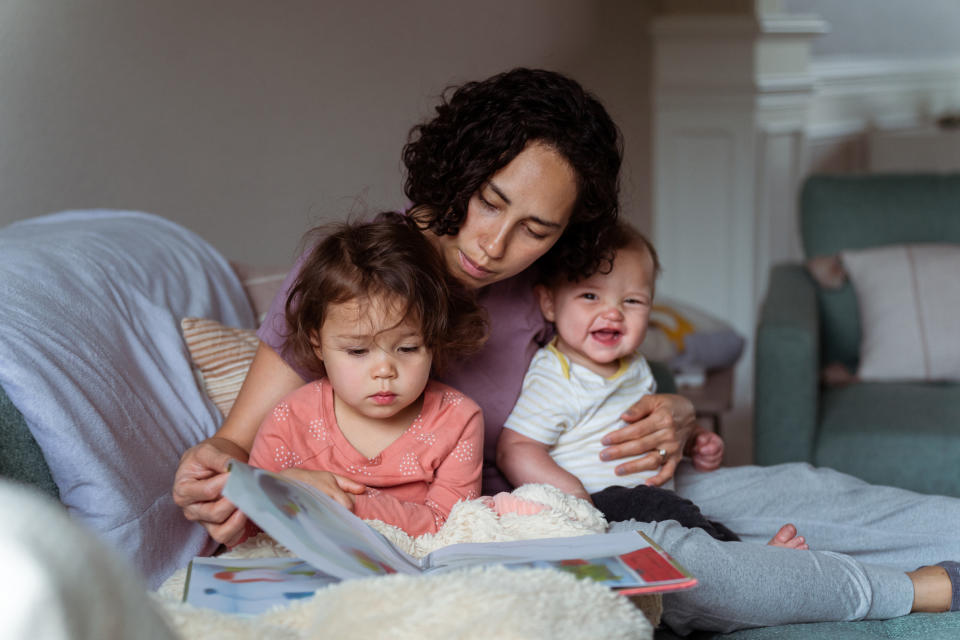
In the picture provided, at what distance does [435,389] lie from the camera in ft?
4.91

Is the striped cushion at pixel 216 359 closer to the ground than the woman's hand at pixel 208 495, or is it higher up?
higher up

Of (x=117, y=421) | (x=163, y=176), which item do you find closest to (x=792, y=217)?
(x=163, y=176)

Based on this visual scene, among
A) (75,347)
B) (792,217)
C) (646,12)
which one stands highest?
(646,12)

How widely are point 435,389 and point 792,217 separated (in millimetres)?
3233

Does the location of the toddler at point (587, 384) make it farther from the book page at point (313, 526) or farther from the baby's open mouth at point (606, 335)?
the book page at point (313, 526)

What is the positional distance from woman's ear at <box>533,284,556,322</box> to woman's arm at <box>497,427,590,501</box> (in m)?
0.22

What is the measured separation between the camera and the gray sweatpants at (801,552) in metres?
1.32

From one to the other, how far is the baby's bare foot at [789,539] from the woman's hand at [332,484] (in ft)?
1.95

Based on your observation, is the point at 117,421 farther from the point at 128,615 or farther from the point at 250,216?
the point at 250,216

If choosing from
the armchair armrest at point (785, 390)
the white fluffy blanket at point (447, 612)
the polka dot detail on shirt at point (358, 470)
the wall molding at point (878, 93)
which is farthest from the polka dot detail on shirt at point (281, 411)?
the wall molding at point (878, 93)

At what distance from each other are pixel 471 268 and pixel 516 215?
10cm

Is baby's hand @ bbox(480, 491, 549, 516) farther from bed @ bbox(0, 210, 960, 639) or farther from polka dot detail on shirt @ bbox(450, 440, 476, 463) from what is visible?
bed @ bbox(0, 210, 960, 639)

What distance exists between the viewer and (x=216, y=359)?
5.42ft

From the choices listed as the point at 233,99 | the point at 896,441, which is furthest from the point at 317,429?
the point at 896,441
